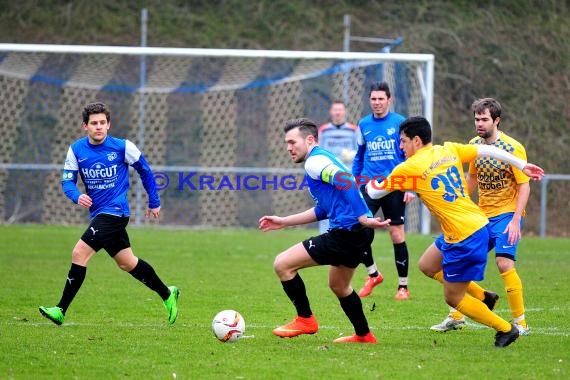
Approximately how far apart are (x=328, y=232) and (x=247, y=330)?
136 centimetres

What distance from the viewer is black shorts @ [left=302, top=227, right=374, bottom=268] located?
6.82m

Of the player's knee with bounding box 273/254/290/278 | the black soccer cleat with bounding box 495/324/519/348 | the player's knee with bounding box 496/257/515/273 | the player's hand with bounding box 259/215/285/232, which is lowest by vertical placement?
the black soccer cleat with bounding box 495/324/519/348

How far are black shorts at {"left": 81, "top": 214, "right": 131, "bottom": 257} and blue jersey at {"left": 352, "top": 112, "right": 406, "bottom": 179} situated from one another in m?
3.25

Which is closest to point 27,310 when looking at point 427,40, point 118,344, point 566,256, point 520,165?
point 118,344

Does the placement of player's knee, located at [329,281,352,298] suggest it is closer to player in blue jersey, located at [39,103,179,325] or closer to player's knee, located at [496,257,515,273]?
player's knee, located at [496,257,515,273]

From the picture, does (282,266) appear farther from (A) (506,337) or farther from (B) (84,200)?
(B) (84,200)

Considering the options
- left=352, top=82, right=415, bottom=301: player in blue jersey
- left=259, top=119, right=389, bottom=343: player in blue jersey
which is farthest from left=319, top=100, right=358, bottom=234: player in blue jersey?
left=259, top=119, right=389, bottom=343: player in blue jersey

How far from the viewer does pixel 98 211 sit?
8250mm

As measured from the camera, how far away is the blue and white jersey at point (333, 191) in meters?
6.71

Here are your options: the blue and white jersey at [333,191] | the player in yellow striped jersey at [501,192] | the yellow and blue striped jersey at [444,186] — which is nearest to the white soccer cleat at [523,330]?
the player in yellow striped jersey at [501,192]

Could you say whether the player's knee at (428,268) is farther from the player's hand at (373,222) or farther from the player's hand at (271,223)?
the player's hand at (271,223)

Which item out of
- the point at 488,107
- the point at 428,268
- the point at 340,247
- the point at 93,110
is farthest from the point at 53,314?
the point at 488,107

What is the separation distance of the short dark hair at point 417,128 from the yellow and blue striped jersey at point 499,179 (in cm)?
106

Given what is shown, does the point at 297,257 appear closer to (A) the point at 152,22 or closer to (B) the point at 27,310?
(B) the point at 27,310
